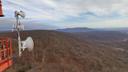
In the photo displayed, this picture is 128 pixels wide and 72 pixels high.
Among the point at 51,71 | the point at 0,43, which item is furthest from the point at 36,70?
the point at 0,43

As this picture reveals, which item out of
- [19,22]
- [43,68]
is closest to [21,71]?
[43,68]

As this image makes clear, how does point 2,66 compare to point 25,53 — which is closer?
point 2,66

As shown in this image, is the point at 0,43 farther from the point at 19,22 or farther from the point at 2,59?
the point at 19,22

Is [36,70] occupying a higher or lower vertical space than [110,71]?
higher

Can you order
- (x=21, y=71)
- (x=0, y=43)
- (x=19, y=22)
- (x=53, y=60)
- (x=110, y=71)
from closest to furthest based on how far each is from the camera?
(x=0, y=43) → (x=19, y=22) → (x=21, y=71) → (x=53, y=60) → (x=110, y=71)

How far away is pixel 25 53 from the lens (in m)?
53.8

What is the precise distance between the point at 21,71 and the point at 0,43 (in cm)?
2364

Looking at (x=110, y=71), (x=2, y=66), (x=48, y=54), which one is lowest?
(x=110, y=71)

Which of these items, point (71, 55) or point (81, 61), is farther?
point (71, 55)

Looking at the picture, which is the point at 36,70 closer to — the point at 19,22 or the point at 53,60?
the point at 19,22

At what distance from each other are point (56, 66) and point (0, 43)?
34.3 metres

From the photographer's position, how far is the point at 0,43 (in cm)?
1870

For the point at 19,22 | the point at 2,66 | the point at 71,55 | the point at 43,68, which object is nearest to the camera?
the point at 2,66

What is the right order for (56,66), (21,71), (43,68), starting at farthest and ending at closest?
1. (56,66)
2. (43,68)
3. (21,71)
